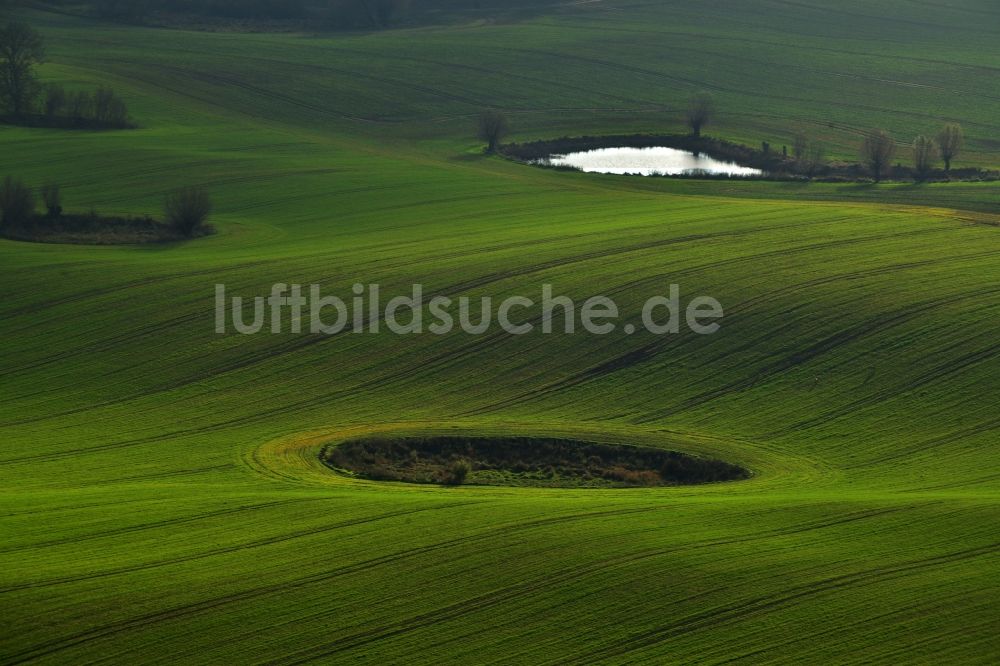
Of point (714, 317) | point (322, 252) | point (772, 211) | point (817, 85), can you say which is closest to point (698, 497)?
point (714, 317)

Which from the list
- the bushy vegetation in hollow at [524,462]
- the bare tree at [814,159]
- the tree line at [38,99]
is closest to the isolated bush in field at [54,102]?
the tree line at [38,99]

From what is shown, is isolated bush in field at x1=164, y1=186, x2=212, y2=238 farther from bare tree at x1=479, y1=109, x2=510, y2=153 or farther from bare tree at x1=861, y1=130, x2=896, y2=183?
bare tree at x1=861, y1=130, x2=896, y2=183

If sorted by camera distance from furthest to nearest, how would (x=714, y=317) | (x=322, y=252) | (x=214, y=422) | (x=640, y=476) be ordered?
(x=322, y=252)
(x=714, y=317)
(x=214, y=422)
(x=640, y=476)

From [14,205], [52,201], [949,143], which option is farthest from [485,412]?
[949,143]

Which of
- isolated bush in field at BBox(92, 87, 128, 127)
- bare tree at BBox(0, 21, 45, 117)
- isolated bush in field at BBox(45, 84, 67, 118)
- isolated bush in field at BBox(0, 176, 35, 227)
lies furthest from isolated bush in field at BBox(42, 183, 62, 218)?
bare tree at BBox(0, 21, 45, 117)

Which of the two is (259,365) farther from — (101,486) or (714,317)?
(714,317)

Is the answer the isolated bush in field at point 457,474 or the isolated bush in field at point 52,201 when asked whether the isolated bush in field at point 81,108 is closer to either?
the isolated bush in field at point 52,201

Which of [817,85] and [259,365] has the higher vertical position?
[817,85]
